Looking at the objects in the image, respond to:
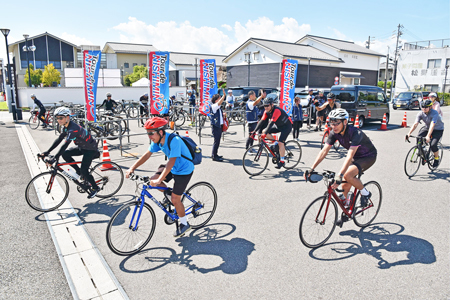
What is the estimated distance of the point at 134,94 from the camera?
101ft

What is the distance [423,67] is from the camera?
47.3m

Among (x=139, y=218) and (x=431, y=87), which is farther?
(x=431, y=87)

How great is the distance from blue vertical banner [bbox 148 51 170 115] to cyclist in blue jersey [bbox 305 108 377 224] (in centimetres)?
846

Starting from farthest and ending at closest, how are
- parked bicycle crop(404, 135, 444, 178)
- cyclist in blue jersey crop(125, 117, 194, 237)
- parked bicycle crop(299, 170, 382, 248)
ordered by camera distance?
parked bicycle crop(404, 135, 444, 178), parked bicycle crop(299, 170, 382, 248), cyclist in blue jersey crop(125, 117, 194, 237)

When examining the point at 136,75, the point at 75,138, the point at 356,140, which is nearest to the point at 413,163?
the point at 356,140

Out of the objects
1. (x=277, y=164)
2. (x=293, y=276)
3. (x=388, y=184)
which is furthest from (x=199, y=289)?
(x=388, y=184)

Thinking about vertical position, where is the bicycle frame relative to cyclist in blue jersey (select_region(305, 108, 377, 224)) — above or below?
below

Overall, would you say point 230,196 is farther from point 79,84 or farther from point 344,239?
point 79,84

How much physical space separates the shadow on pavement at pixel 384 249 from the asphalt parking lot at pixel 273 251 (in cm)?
1

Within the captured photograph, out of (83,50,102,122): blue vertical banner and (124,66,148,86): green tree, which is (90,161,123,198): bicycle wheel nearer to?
(83,50,102,122): blue vertical banner

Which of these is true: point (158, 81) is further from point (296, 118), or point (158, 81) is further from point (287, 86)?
point (296, 118)

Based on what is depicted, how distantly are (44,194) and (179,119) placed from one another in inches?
468

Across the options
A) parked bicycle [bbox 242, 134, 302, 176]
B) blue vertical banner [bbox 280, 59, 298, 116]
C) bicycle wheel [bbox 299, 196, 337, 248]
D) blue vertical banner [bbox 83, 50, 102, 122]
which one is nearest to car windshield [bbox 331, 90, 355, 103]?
blue vertical banner [bbox 280, 59, 298, 116]

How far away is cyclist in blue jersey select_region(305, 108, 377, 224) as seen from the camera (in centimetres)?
431
